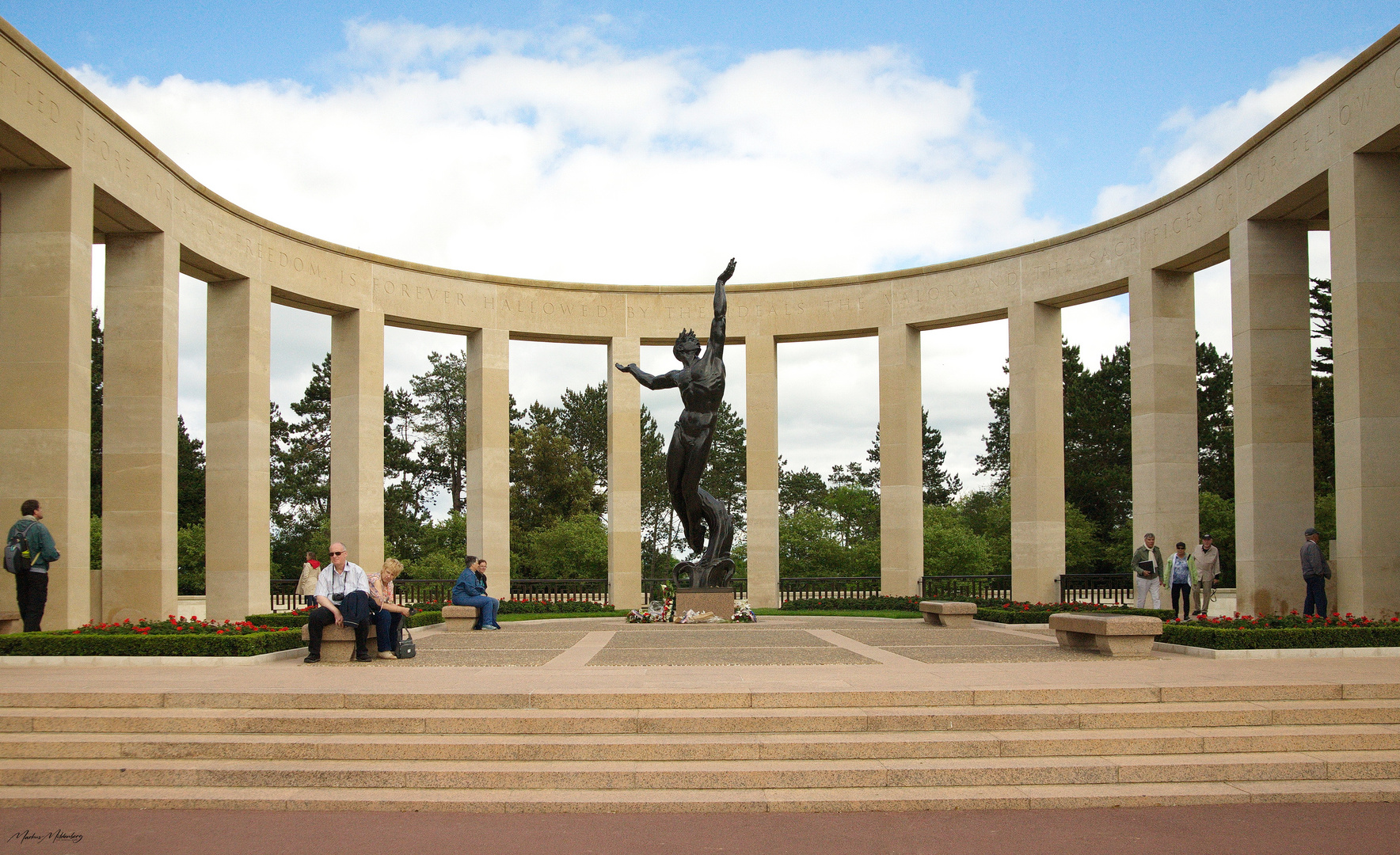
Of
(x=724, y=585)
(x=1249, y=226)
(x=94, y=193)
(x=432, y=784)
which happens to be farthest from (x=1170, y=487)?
(x=94, y=193)

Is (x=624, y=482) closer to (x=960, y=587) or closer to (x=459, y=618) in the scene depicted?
(x=960, y=587)

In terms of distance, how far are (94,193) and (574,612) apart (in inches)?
580

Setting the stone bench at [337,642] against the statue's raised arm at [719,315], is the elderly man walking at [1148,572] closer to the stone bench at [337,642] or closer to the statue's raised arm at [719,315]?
the statue's raised arm at [719,315]

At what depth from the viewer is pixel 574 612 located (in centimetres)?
2820

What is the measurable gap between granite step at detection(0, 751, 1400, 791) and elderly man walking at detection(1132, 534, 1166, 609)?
13683mm

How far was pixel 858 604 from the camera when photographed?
29.0m

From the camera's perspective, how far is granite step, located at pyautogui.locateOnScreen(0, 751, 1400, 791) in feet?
26.6

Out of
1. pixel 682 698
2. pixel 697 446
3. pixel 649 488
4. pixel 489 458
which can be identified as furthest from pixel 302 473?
pixel 682 698

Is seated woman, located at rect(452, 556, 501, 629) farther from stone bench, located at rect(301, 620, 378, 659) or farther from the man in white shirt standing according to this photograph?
the man in white shirt standing

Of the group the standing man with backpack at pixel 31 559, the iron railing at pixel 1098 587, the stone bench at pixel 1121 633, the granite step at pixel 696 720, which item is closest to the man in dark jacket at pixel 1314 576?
the stone bench at pixel 1121 633

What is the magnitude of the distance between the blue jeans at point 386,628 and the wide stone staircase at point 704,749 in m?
4.05

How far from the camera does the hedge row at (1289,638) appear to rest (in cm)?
1348

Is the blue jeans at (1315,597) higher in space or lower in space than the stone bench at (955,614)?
higher

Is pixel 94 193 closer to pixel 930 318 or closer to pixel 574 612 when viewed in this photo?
pixel 574 612
